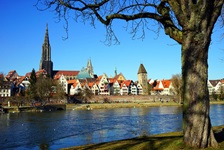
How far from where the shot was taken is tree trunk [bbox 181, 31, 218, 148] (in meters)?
7.18

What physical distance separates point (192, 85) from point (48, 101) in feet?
269

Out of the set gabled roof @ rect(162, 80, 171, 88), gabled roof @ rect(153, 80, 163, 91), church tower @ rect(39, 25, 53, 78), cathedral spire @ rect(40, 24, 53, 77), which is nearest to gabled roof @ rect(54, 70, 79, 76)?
church tower @ rect(39, 25, 53, 78)

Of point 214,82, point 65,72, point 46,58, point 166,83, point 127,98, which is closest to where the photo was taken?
point 127,98

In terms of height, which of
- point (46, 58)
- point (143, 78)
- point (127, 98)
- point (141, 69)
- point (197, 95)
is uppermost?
point (46, 58)

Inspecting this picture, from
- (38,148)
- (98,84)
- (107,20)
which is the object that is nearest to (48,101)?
(98,84)

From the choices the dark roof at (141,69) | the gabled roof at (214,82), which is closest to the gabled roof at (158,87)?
the dark roof at (141,69)

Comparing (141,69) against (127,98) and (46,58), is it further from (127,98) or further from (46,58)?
(46,58)

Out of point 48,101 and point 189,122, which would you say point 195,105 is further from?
point 48,101

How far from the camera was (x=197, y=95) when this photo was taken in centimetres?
727

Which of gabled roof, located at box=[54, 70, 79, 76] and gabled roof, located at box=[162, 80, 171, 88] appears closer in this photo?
gabled roof, located at box=[162, 80, 171, 88]

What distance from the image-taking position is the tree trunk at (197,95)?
7.18m

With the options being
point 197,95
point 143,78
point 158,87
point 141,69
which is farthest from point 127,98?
point 197,95

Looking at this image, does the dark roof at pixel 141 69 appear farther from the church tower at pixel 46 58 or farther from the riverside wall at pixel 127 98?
the church tower at pixel 46 58

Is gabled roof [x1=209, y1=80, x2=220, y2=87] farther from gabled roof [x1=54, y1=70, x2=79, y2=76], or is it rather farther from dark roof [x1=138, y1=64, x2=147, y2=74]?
gabled roof [x1=54, y1=70, x2=79, y2=76]
